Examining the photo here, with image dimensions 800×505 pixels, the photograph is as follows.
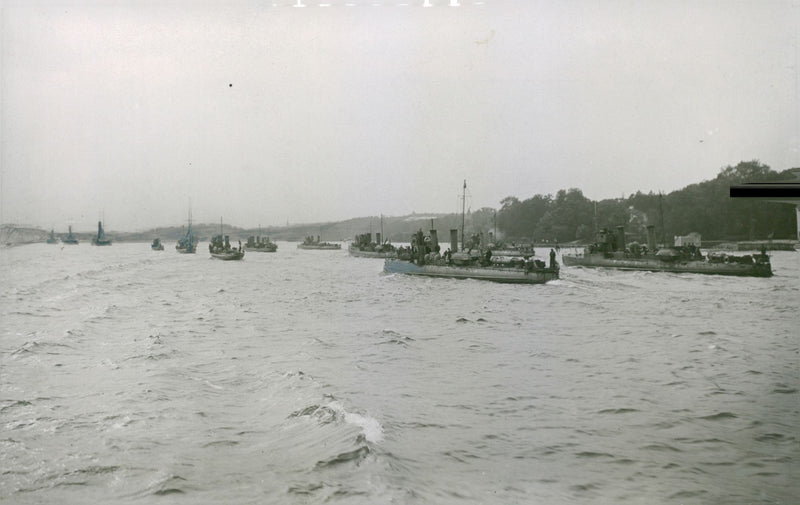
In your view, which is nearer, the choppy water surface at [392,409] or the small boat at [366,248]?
the choppy water surface at [392,409]

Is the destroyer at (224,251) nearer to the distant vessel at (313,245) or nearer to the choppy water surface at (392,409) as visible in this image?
the distant vessel at (313,245)

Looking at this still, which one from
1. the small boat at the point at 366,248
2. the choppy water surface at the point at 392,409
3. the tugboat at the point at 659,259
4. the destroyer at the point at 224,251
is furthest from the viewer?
the small boat at the point at 366,248

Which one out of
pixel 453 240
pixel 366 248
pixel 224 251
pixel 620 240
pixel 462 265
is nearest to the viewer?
pixel 462 265

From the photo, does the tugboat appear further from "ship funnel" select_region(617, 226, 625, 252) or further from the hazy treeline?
the hazy treeline

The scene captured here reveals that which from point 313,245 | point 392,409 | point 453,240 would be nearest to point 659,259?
point 453,240

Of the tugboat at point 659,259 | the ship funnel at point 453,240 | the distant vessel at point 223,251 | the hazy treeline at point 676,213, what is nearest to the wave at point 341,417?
the hazy treeline at point 676,213

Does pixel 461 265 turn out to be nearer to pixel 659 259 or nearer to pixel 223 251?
pixel 659 259
